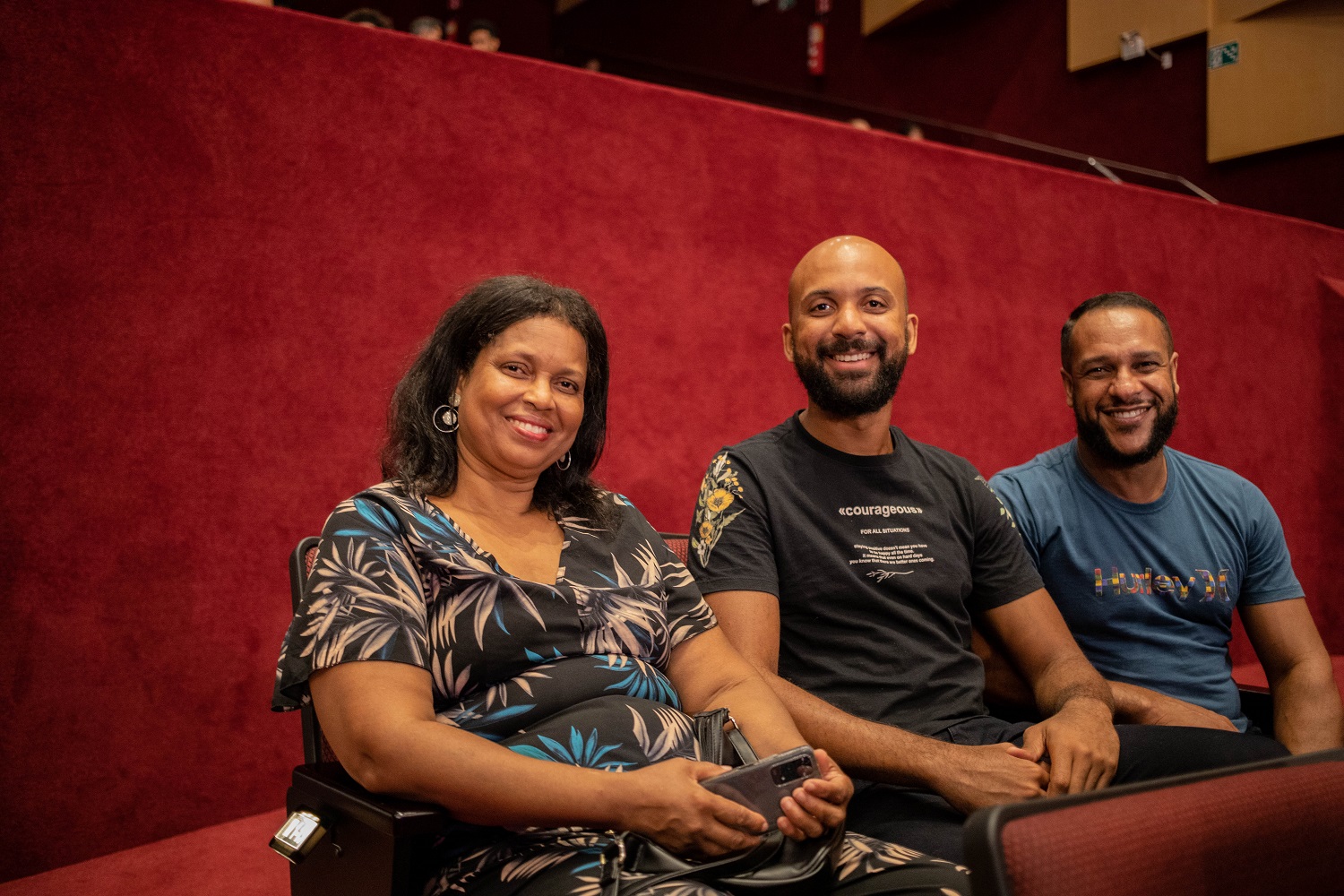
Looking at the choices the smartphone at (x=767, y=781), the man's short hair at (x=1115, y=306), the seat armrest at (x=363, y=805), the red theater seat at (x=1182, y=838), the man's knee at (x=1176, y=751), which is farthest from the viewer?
the man's short hair at (x=1115, y=306)

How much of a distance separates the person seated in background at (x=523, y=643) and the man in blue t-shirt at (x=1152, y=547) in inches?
33.8

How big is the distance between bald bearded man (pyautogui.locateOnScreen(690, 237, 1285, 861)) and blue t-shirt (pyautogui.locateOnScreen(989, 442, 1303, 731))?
0.57ft

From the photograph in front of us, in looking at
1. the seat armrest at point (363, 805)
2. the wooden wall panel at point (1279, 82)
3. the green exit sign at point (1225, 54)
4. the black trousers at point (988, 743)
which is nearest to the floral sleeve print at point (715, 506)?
the black trousers at point (988, 743)

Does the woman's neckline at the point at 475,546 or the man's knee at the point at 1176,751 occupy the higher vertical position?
the woman's neckline at the point at 475,546

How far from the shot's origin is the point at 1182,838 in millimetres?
843

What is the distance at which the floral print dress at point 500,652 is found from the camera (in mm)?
1098

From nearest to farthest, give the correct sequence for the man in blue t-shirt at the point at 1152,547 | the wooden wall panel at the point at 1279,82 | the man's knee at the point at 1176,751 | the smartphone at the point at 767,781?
the smartphone at the point at 767,781, the man's knee at the point at 1176,751, the man in blue t-shirt at the point at 1152,547, the wooden wall panel at the point at 1279,82

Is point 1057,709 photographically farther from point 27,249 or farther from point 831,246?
point 27,249

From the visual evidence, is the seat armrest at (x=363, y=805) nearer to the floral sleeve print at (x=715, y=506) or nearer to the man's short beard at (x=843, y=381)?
the floral sleeve print at (x=715, y=506)

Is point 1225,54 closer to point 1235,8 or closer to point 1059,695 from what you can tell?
point 1235,8

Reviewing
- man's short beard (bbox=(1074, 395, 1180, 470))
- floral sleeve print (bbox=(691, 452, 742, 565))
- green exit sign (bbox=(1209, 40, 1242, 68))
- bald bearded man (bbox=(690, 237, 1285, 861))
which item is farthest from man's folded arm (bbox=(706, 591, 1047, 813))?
green exit sign (bbox=(1209, 40, 1242, 68))

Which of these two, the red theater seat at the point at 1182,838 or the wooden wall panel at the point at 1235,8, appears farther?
the wooden wall panel at the point at 1235,8

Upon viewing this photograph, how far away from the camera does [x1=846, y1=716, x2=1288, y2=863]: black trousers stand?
1372 millimetres

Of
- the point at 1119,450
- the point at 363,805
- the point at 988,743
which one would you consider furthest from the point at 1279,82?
the point at 363,805
